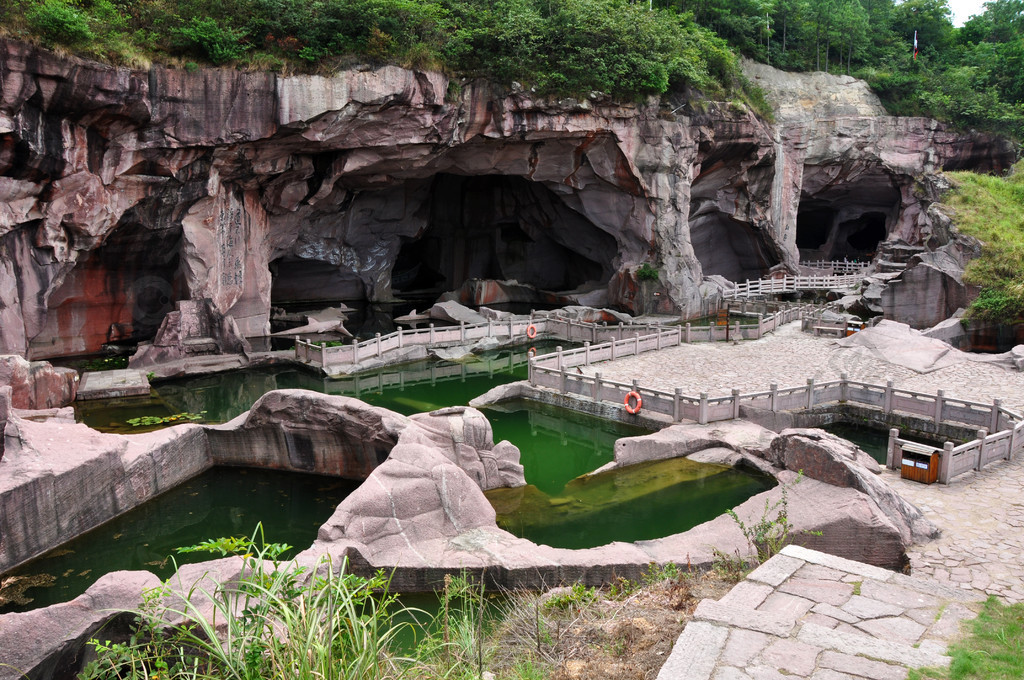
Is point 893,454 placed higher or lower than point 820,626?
lower

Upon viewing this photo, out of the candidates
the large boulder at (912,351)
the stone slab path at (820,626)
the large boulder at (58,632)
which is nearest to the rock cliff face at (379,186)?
the large boulder at (912,351)

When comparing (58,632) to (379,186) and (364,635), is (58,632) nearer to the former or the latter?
(364,635)

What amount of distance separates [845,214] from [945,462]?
1576 inches

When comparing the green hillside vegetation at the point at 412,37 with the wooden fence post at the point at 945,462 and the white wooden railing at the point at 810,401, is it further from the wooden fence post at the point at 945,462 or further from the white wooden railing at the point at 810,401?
the wooden fence post at the point at 945,462

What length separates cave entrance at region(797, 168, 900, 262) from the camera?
4150 cm

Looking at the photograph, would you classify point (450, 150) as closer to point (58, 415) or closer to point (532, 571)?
point (58, 415)

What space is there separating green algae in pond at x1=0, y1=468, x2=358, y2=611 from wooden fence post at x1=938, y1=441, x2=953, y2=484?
9.49m

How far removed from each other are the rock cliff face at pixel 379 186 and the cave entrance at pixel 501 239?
0.38ft

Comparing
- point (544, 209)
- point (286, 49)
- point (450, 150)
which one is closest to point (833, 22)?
point (544, 209)

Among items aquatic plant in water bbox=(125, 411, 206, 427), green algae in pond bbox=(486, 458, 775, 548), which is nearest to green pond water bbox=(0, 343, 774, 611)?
green algae in pond bbox=(486, 458, 775, 548)

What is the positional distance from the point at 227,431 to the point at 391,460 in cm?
485

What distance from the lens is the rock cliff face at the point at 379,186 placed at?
771 inches

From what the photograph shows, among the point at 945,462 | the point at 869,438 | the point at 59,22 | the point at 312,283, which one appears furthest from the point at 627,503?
the point at 312,283

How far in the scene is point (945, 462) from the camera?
11234 mm
